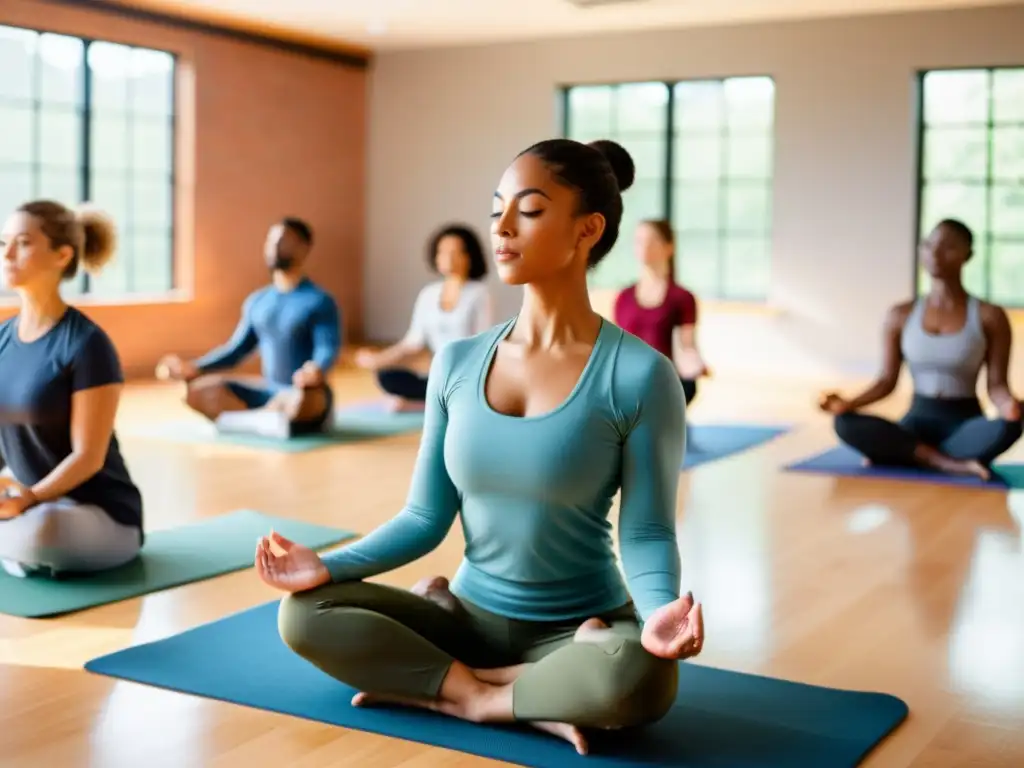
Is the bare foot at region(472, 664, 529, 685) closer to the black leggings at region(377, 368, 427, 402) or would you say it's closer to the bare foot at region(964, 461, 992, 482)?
the bare foot at region(964, 461, 992, 482)

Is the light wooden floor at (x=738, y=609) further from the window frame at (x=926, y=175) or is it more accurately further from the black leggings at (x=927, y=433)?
the window frame at (x=926, y=175)

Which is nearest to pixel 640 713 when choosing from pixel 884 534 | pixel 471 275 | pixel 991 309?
pixel 884 534

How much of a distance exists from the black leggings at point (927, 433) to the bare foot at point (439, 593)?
10.3ft

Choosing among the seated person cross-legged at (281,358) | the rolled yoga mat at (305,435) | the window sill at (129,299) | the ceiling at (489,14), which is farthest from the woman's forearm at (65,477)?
the ceiling at (489,14)

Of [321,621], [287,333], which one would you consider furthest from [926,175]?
[321,621]

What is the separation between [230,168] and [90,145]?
1183 mm

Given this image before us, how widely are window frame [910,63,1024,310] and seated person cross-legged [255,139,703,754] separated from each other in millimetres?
6540

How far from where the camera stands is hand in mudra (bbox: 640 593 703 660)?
7.15 feet

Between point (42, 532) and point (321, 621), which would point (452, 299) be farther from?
point (321, 621)

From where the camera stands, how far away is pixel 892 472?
5.43m

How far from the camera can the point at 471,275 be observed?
679cm

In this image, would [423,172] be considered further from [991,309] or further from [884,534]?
[884,534]

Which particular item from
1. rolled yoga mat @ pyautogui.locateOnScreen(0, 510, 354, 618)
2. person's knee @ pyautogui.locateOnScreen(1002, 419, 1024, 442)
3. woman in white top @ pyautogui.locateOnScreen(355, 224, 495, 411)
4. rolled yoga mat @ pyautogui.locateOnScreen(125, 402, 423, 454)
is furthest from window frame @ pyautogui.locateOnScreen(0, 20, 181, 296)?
person's knee @ pyautogui.locateOnScreen(1002, 419, 1024, 442)

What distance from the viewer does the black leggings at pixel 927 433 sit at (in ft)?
17.4
